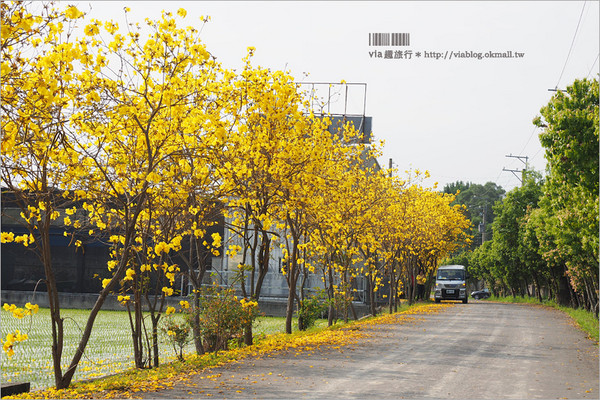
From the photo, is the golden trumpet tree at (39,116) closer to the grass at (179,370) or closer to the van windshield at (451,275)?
the grass at (179,370)

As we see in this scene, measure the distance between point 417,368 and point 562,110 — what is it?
6111 millimetres

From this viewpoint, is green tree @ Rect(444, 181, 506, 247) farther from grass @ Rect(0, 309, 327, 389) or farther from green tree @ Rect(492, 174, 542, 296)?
grass @ Rect(0, 309, 327, 389)

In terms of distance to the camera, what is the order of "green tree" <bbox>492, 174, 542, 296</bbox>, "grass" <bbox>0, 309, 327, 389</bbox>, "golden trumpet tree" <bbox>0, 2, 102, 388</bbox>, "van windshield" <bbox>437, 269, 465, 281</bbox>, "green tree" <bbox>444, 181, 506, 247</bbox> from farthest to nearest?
"green tree" <bbox>444, 181, 506, 247</bbox>, "van windshield" <bbox>437, 269, 465, 281</bbox>, "green tree" <bbox>492, 174, 542, 296</bbox>, "grass" <bbox>0, 309, 327, 389</bbox>, "golden trumpet tree" <bbox>0, 2, 102, 388</bbox>

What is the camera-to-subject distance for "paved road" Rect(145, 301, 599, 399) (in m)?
9.62

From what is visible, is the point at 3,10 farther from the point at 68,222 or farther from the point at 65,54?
the point at 68,222

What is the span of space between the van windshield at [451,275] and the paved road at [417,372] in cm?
3208

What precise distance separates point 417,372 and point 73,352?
788 centimetres

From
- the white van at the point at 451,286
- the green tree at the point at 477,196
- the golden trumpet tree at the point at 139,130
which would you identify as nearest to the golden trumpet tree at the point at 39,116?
the golden trumpet tree at the point at 139,130

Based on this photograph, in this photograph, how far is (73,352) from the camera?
620 inches

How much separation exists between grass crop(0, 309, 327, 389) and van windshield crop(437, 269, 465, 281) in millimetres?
26577

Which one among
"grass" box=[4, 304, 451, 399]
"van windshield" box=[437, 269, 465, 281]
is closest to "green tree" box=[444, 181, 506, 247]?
"van windshield" box=[437, 269, 465, 281]

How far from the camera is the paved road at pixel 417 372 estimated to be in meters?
9.62

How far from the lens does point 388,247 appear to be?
31953 millimetres

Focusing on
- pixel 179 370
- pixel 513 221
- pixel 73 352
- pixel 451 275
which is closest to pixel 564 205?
pixel 179 370
